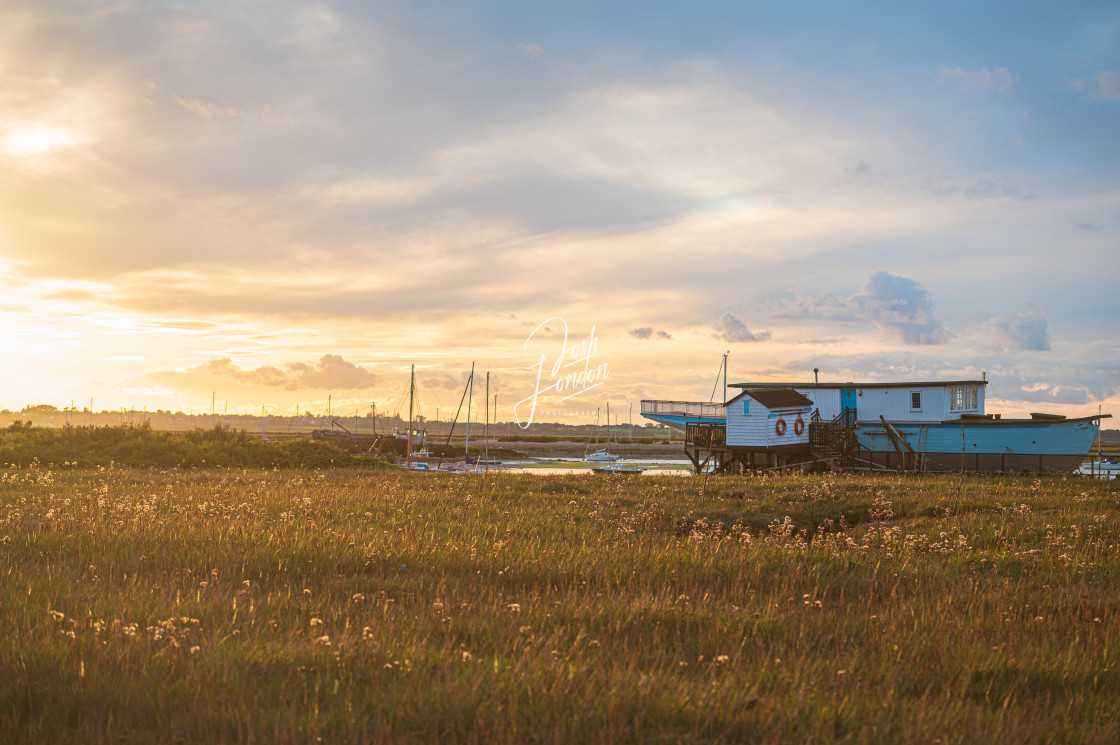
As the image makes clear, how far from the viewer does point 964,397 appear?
4844 centimetres

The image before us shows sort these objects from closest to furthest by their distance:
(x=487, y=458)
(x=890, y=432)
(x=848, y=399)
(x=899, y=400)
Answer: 1. (x=890, y=432)
2. (x=899, y=400)
3. (x=848, y=399)
4. (x=487, y=458)

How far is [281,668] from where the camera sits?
5145mm

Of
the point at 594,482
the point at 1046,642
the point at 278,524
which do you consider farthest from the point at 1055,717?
the point at 594,482

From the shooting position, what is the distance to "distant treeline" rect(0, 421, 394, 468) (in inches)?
1174

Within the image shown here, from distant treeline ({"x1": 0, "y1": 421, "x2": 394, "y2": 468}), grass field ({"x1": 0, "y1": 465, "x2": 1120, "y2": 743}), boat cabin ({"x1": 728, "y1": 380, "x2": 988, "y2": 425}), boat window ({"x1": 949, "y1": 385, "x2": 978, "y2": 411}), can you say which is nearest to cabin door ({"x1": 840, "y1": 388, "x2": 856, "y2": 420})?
boat cabin ({"x1": 728, "y1": 380, "x2": 988, "y2": 425})

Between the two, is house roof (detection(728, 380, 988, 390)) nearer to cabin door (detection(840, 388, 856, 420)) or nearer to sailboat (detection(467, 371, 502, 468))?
cabin door (detection(840, 388, 856, 420))

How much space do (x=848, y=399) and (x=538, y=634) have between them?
5056cm

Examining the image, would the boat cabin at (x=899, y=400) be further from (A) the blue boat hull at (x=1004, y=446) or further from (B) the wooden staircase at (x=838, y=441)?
(A) the blue boat hull at (x=1004, y=446)

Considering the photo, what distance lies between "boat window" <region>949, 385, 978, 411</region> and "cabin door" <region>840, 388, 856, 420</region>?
628cm

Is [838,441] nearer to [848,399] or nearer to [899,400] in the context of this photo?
[848,399]

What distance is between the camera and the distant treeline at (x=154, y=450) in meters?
29.8

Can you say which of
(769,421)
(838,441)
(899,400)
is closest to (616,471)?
(769,421)

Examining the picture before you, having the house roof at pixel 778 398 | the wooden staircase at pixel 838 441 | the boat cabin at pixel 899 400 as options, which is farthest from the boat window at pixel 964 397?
the house roof at pixel 778 398

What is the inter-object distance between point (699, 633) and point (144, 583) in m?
5.92
